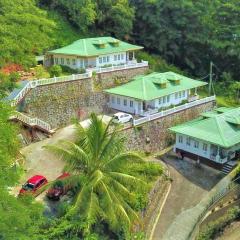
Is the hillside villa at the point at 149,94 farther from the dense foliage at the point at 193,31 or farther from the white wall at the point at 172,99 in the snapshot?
the dense foliage at the point at 193,31

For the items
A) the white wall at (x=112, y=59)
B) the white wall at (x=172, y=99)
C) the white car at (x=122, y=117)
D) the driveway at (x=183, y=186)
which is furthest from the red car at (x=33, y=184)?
the white wall at (x=112, y=59)

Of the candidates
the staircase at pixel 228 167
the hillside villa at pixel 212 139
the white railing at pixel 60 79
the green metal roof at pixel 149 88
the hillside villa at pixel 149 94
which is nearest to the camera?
the hillside villa at pixel 212 139

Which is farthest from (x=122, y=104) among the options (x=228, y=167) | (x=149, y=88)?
(x=228, y=167)

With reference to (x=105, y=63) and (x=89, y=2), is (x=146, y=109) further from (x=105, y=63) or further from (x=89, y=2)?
(x=89, y=2)

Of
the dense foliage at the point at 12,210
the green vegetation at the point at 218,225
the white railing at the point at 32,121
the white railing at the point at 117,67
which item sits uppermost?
the dense foliage at the point at 12,210

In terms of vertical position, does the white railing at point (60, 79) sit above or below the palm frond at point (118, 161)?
below

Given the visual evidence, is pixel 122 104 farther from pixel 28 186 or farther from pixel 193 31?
pixel 193 31
